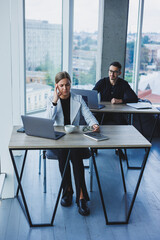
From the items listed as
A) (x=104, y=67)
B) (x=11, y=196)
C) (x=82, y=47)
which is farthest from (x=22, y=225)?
(x=82, y=47)

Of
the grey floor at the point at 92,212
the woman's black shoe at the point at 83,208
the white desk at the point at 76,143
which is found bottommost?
the grey floor at the point at 92,212

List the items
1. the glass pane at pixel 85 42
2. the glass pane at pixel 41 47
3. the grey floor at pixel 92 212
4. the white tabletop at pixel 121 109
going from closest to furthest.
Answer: the grey floor at pixel 92 212 < the white tabletop at pixel 121 109 < the glass pane at pixel 41 47 < the glass pane at pixel 85 42

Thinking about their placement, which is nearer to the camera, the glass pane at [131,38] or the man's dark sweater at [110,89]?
the man's dark sweater at [110,89]

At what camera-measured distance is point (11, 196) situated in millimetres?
3086

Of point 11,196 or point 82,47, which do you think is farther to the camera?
point 82,47

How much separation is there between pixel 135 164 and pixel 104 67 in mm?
1976

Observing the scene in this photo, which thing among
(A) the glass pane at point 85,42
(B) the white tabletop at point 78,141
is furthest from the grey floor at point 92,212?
(A) the glass pane at point 85,42

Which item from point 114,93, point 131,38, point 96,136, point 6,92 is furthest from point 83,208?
point 131,38

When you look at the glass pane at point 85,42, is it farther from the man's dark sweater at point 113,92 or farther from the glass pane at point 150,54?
the man's dark sweater at point 113,92

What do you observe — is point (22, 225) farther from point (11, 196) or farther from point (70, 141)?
point (70, 141)

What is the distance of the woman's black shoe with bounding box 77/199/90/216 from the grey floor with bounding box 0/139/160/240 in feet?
0.15

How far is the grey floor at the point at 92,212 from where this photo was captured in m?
2.53

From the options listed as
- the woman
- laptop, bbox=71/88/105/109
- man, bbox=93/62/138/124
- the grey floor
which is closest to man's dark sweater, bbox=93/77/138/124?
man, bbox=93/62/138/124

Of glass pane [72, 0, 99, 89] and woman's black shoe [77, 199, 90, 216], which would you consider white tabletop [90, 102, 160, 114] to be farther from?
glass pane [72, 0, 99, 89]
